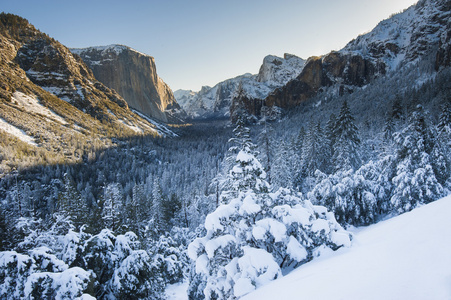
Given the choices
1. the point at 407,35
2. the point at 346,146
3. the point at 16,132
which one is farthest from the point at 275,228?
the point at 407,35

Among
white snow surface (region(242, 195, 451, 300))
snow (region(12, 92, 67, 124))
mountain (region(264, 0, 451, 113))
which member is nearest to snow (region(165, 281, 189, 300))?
white snow surface (region(242, 195, 451, 300))

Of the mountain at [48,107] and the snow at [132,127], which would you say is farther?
the snow at [132,127]

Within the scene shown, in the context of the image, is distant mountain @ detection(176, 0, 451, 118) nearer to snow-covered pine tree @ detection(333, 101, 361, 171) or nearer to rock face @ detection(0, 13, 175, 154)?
rock face @ detection(0, 13, 175, 154)

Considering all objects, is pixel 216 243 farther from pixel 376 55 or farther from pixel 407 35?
pixel 407 35

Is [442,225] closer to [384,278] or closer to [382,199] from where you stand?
[384,278]

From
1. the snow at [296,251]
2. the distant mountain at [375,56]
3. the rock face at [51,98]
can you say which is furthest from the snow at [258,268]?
the distant mountain at [375,56]

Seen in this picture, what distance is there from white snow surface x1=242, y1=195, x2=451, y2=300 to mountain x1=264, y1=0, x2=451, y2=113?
15589cm

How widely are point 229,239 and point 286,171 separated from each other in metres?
17.8

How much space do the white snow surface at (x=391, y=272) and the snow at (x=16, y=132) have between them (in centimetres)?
10867

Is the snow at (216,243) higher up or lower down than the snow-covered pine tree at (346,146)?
lower down

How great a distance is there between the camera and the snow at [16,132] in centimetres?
8088

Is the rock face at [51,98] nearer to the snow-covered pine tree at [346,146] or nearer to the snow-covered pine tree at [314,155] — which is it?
the snow-covered pine tree at [314,155]

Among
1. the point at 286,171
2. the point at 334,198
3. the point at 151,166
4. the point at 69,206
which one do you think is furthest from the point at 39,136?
the point at 334,198

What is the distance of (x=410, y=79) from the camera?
297 feet
